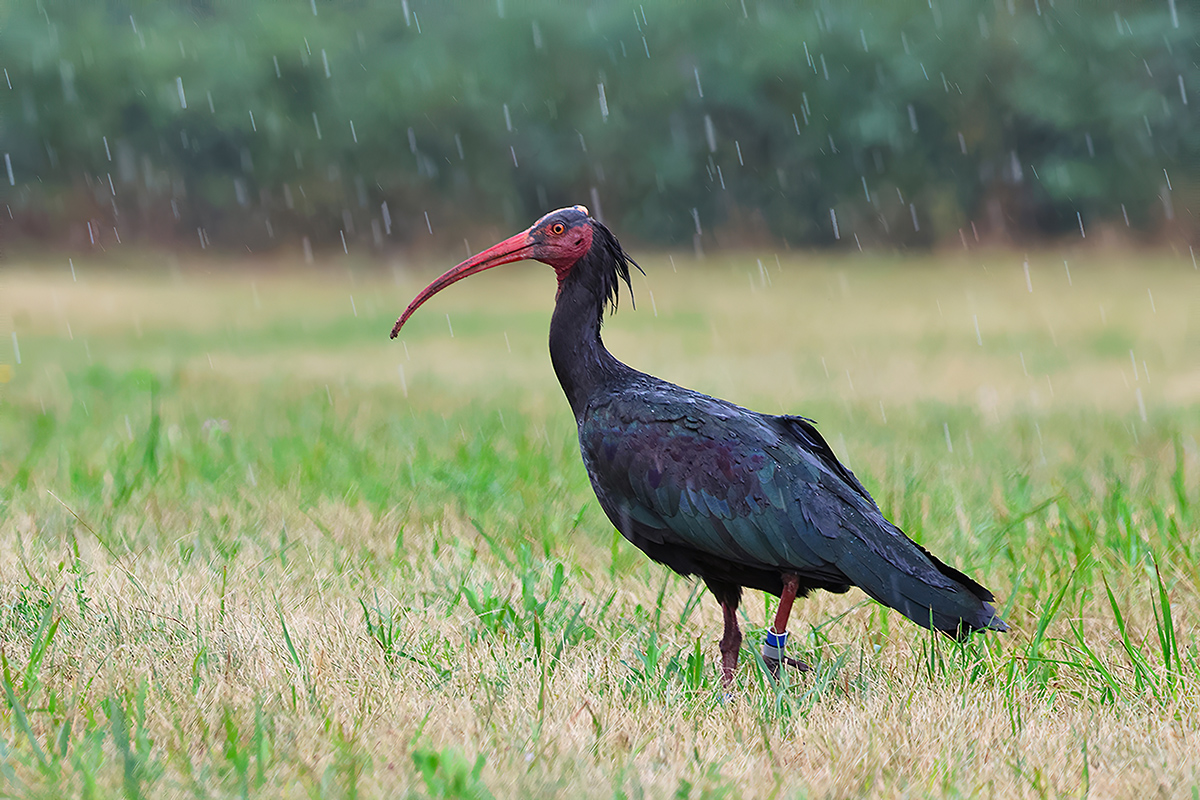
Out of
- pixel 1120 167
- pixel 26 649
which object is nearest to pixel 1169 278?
pixel 1120 167

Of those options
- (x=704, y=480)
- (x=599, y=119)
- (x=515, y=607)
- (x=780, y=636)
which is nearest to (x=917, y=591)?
(x=780, y=636)

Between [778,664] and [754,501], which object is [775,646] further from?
[754,501]

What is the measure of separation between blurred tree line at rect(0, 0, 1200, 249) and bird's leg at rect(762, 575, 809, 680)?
16.3 m

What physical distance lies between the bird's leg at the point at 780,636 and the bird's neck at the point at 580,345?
90 centimetres

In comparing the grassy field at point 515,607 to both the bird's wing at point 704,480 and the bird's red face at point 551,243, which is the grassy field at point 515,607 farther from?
the bird's red face at point 551,243

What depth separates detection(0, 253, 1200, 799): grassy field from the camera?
3.12 meters

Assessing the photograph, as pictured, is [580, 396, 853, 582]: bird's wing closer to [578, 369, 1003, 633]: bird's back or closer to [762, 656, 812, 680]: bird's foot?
[578, 369, 1003, 633]: bird's back

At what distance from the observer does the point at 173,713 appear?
3.27 meters

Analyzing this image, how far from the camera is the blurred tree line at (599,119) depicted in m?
18.8

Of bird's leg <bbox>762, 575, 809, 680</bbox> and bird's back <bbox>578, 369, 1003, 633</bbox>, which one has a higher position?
bird's back <bbox>578, 369, 1003, 633</bbox>

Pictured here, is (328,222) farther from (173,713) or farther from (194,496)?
(173,713)

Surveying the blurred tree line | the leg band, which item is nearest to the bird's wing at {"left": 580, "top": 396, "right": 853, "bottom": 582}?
the leg band

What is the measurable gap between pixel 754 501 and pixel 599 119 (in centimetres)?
1671

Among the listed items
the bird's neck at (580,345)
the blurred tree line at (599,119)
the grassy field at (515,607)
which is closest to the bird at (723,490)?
the bird's neck at (580,345)
